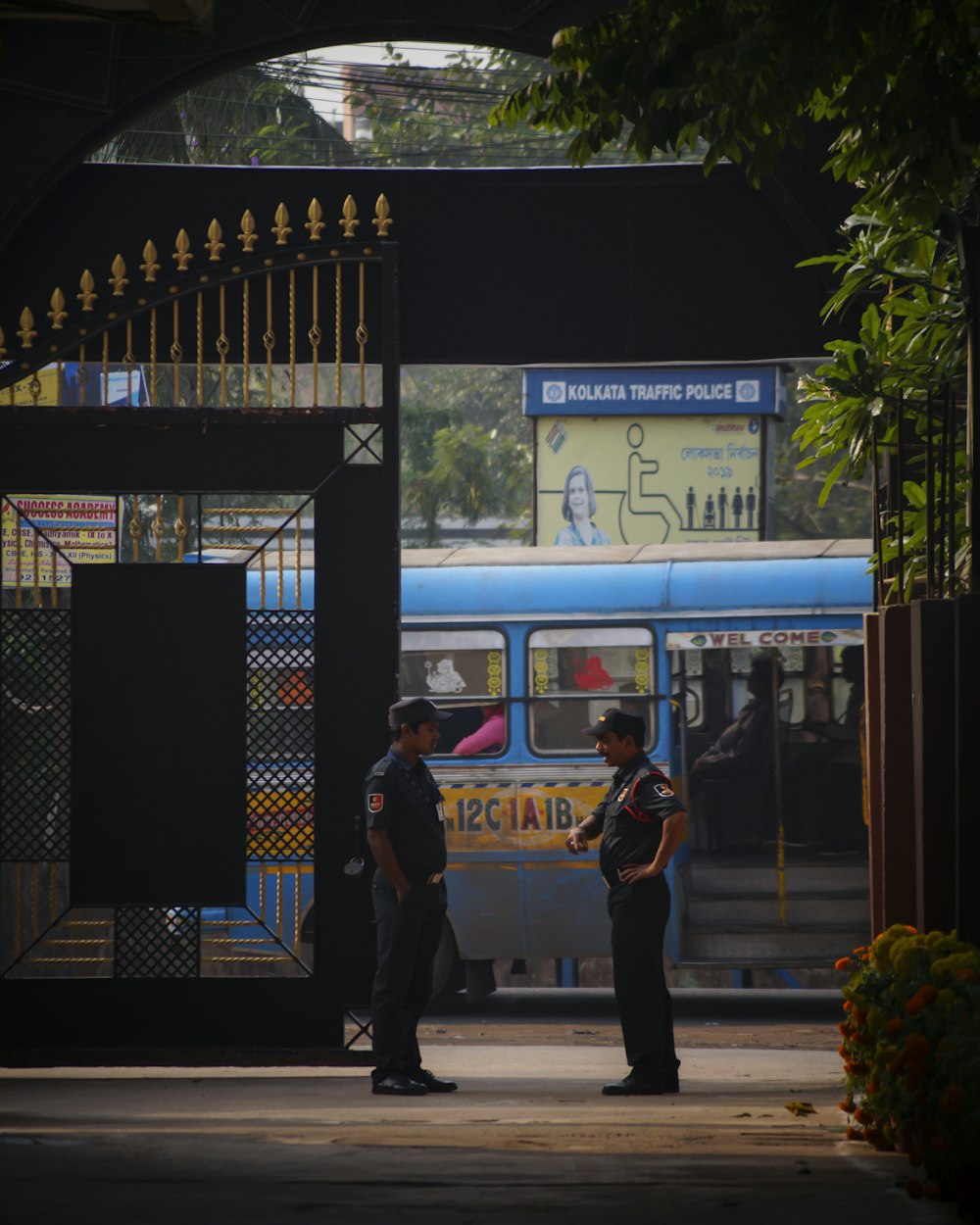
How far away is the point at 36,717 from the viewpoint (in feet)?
28.2

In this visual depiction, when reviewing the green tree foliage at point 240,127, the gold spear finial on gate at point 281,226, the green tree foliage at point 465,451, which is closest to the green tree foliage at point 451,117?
the green tree foliage at point 240,127

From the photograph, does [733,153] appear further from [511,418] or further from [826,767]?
[511,418]

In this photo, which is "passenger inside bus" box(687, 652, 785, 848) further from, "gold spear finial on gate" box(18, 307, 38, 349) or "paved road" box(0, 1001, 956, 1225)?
"gold spear finial on gate" box(18, 307, 38, 349)

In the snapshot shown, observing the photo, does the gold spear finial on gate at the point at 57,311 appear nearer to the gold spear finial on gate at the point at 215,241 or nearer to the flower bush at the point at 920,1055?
the gold spear finial on gate at the point at 215,241

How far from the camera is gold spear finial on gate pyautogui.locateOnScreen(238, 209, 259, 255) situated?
824 cm

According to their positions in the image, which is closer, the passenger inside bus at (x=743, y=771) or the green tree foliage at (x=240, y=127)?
the passenger inside bus at (x=743, y=771)

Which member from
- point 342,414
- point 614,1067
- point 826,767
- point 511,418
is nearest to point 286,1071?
point 614,1067

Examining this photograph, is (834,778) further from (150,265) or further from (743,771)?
(150,265)

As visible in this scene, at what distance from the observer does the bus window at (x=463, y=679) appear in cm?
1277

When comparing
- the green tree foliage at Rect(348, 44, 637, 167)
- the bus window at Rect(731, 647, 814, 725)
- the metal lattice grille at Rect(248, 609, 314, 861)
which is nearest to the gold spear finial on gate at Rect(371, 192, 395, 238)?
the metal lattice grille at Rect(248, 609, 314, 861)

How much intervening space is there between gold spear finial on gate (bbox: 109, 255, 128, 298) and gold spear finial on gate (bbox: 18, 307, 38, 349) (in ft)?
1.34

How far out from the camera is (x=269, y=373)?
8.70 metres

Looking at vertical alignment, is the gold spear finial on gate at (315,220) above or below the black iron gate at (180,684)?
above

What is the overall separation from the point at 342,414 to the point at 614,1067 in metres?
3.91
